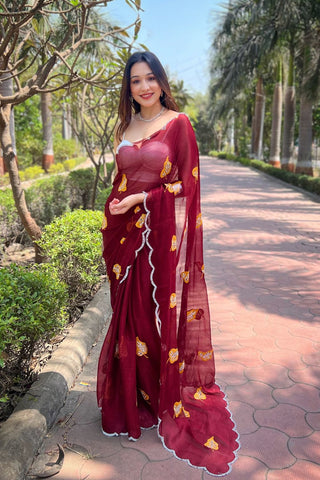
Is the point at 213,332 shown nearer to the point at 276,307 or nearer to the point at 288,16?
the point at 276,307

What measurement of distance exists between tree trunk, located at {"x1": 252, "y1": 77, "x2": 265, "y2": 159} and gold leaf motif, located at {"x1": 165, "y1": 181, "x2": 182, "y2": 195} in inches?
819

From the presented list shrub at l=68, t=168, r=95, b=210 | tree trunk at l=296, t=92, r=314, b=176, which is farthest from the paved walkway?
tree trunk at l=296, t=92, r=314, b=176

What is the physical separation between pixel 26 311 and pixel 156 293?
28.3 inches

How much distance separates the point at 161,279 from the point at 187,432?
0.77 m

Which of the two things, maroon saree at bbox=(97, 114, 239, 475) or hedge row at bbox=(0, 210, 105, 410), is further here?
hedge row at bbox=(0, 210, 105, 410)

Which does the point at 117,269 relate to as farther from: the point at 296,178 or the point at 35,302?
the point at 296,178

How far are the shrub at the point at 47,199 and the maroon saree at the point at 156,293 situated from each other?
4.48 metres

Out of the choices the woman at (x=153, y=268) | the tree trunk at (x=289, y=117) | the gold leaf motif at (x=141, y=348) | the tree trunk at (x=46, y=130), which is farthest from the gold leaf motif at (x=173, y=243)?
the tree trunk at (x=289, y=117)

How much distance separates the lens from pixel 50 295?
2367 millimetres

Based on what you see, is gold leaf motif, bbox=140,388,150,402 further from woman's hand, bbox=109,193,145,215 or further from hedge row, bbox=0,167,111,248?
hedge row, bbox=0,167,111,248

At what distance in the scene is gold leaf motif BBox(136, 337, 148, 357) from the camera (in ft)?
6.63

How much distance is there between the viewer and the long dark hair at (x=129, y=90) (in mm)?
1944

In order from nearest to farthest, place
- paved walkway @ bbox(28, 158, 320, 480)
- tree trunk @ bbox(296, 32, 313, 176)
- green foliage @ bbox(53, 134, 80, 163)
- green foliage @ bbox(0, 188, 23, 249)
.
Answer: paved walkway @ bbox(28, 158, 320, 480)
green foliage @ bbox(0, 188, 23, 249)
tree trunk @ bbox(296, 32, 313, 176)
green foliage @ bbox(53, 134, 80, 163)

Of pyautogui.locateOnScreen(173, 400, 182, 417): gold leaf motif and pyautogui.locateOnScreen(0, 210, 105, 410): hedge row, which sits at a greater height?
pyautogui.locateOnScreen(0, 210, 105, 410): hedge row
